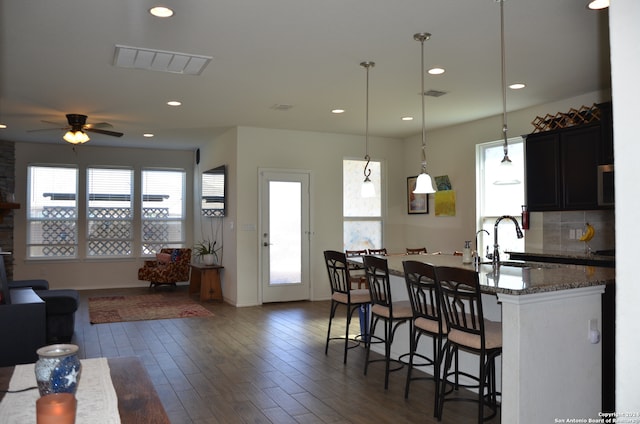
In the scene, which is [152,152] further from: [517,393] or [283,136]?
[517,393]

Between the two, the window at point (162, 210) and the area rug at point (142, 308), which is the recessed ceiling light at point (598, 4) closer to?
the area rug at point (142, 308)

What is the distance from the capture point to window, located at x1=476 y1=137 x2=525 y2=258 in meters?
6.39

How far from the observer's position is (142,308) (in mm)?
7254

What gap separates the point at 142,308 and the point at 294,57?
15.0ft

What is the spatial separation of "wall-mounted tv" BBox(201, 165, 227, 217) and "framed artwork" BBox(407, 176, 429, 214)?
9.82 feet

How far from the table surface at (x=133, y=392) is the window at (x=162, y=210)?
8.30m

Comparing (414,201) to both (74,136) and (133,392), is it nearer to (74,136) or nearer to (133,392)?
(74,136)

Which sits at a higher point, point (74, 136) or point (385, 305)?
point (74, 136)

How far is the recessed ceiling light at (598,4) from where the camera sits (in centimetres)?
324

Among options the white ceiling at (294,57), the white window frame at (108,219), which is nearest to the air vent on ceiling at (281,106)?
the white ceiling at (294,57)

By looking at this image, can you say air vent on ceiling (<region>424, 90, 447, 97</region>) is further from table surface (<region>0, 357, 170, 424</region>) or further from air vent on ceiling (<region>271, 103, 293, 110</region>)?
table surface (<region>0, 357, 170, 424</region>)

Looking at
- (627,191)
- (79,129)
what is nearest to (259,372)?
(627,191)

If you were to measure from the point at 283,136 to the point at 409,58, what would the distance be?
3.64m

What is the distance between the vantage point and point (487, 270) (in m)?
3.56
